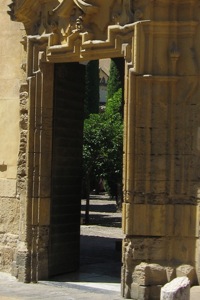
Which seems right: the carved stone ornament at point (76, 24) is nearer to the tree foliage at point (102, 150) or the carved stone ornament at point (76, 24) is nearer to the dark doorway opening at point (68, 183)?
the dark doorway opening at point (68, 183)

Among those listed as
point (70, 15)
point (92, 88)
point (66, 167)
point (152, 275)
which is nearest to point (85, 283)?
point (152, 275)

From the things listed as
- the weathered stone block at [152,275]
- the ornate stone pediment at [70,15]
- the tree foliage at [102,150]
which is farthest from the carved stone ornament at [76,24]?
the tree foliage at [102,150]

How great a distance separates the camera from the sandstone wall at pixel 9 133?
1083 centimetres

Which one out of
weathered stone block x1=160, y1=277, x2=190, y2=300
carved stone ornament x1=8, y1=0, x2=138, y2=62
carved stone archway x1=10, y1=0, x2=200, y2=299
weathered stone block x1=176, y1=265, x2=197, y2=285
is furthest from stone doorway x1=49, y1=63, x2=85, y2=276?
weathered stone block x1=160, y1=277, x2=190, y2=300

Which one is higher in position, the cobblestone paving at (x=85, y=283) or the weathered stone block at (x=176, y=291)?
the weathered stone block at (x=176, y=291)

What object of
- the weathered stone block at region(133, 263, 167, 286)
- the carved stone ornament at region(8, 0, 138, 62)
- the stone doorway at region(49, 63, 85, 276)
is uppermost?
the carved stone ornament at region(8, 0, 138, 62)

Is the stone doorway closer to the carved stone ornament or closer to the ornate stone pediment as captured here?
the carved stone ornament

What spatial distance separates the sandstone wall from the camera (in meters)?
10.8

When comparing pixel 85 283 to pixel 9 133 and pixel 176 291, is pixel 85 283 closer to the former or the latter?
pixel 9 133

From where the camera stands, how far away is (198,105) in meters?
8.72

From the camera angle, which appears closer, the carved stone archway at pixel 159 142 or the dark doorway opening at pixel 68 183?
the carved stone archway at pixel 159 142

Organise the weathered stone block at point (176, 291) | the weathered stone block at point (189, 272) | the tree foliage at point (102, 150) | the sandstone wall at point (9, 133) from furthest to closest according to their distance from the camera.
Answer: the tree foliage at point (102, 150) → the sandstone wall at point (9, 133) → the weathered stone block at point (189, 272) → the weathered stone block at point (176, 291)

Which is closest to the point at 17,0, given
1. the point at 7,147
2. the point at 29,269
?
the point at 7,147

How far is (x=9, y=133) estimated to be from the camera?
35.8ft
